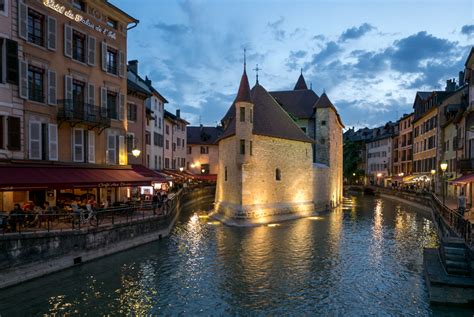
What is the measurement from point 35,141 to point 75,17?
7.45m

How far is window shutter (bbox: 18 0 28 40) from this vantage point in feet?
55.5

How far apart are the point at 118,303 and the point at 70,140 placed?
11136 mm

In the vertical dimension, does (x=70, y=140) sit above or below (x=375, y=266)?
above

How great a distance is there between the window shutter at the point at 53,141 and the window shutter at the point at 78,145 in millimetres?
1251

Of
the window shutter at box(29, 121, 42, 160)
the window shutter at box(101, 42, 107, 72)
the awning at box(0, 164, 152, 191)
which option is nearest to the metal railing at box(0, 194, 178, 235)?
the awning at box(0, 164, 152, 191)

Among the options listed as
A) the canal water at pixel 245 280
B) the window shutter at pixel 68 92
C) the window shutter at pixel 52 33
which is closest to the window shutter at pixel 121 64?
the window shutter at pixel 68 92

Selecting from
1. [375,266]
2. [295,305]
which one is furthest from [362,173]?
[295,305]

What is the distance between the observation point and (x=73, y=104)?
1945cm

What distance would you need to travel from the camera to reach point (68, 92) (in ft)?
64.0

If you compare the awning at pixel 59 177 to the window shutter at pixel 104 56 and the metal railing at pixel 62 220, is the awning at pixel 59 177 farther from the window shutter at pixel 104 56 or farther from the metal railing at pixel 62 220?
the window shutter at pixel 104 56

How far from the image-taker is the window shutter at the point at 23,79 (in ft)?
55.8

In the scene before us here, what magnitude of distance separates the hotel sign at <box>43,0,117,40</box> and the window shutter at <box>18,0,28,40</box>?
4.58 ft

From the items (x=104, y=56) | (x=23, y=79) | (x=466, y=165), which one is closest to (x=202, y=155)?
(x=104, y=56)

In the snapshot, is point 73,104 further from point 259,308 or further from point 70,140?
→ point 259,308
